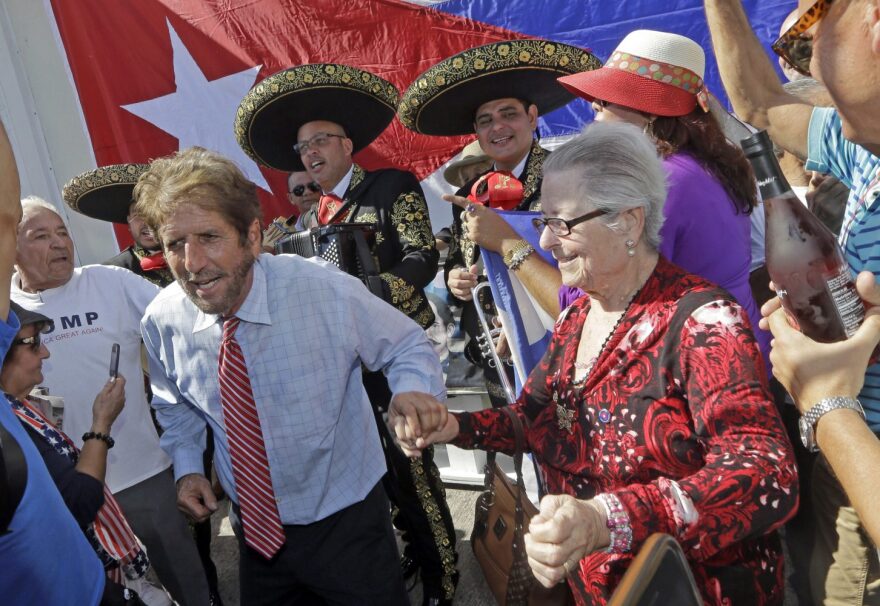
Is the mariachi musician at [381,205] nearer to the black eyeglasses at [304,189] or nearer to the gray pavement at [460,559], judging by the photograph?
the gray pavement at [460,559]

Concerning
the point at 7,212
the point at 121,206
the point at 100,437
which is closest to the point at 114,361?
the point at 100,437

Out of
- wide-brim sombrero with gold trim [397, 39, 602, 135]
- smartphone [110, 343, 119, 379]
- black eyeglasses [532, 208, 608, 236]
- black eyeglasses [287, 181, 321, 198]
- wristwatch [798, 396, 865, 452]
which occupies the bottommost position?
wristwatch [798, 396, 865, 452]

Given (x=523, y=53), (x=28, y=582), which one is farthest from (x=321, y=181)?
(x=28, y=582)

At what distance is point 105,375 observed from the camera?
3178 millimetres

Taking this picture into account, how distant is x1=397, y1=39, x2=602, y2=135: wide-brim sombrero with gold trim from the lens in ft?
10.2

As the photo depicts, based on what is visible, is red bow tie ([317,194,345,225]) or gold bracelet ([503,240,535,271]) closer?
gold bracelet ([503,240,535,271])

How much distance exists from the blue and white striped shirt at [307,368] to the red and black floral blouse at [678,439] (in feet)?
1.80

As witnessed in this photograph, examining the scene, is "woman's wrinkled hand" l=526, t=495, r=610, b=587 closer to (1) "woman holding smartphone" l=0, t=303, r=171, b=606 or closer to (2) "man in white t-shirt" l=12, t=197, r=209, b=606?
(1) "woman holding smartphone" l=0, t=303, r=171, b=606

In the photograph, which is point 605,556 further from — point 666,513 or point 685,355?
point 685,355

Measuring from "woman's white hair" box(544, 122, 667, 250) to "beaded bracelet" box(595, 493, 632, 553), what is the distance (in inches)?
28.2

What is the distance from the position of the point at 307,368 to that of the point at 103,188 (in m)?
3.42

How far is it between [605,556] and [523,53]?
7.79 ft

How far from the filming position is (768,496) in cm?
122

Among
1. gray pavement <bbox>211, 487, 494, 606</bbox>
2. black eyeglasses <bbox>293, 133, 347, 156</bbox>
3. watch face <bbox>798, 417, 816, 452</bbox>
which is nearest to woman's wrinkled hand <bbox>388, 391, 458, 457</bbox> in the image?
watch face <bbox>798, 417, 816, 452</bbox>
